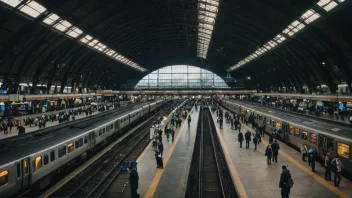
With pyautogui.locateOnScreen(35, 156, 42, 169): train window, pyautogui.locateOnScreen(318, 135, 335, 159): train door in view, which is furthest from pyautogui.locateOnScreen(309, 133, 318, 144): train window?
pyautogui.locateOnScreen(35, 156, 42, 169): train window

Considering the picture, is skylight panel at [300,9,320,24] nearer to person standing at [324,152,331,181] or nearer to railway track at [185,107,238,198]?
railway track at [185,107,238,198]

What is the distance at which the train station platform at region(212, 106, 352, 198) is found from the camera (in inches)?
460

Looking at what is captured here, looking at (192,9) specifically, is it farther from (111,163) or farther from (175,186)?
(175,186)

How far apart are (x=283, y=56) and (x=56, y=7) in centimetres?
3637

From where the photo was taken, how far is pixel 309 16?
3033cm

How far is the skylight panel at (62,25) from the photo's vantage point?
36219 millimetres

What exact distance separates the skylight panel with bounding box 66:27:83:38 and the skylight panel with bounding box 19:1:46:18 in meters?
8.59

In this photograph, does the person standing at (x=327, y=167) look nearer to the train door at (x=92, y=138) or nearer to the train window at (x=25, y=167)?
the train window at (x=25, y=167)

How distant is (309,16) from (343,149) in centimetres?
2074

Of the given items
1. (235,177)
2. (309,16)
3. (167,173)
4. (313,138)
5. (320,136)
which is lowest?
(167,173)

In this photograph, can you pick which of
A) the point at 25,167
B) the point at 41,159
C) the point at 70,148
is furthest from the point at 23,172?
the point at 70,148

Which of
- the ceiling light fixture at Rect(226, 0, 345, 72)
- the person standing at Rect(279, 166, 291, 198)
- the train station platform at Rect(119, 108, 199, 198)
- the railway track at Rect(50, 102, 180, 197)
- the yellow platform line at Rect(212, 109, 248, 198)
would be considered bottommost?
the railway track at Rect(50, 102, 180, 197)

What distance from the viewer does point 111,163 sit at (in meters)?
19.2

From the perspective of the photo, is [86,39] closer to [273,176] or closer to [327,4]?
[327,4]
